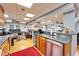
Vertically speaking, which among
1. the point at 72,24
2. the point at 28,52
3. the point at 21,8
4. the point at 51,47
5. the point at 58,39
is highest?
the point at 21,8

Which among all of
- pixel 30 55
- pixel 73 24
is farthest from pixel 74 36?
pixel 30 55

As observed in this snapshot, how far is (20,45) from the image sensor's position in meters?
2.09

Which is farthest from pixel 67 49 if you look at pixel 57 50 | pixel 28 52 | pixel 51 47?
pixel 28 52

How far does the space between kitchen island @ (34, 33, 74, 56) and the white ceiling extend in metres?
0.47

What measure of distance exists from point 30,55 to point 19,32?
1.69ft

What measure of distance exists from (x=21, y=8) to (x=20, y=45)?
2.40 feet

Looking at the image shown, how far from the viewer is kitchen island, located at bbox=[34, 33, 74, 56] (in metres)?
2.00

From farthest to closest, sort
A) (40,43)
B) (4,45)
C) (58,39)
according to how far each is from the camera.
Answer: (40,43)
(58,39)
(4,45)

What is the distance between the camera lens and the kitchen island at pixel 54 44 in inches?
78.9

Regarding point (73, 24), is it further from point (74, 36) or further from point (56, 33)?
point (56, 33)

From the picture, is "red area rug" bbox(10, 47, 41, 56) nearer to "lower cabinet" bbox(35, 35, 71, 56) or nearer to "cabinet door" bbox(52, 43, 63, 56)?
"lower cabinet" bbox(35, 35, 71, 56)

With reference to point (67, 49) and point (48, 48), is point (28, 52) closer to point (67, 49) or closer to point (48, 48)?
point (48, 48)

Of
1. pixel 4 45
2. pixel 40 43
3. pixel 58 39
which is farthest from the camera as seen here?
pixel 40 43

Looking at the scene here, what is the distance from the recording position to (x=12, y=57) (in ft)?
6.90
